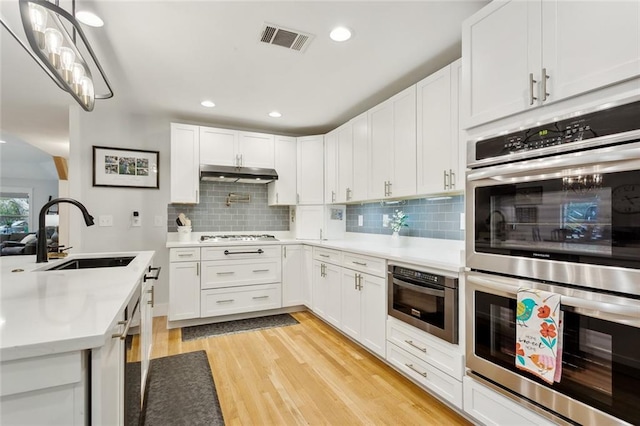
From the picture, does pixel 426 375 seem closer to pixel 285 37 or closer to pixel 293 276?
pixel 293 276

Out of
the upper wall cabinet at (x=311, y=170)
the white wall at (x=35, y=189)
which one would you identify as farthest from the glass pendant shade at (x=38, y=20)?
the white wall at (x=35, y=189)

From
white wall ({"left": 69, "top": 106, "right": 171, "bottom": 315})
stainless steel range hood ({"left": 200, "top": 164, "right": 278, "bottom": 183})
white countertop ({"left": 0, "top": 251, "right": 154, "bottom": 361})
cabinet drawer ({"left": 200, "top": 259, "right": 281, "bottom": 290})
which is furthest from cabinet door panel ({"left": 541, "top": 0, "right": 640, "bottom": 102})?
white wall ({"left": 69, "top": 106, "right": 171, "bottom": 315})

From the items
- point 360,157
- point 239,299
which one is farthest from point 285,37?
point 239,299

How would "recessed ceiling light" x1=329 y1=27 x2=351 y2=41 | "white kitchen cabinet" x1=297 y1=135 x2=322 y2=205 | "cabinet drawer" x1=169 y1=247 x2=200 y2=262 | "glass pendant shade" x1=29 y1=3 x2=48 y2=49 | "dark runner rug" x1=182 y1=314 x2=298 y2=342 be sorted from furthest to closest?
"white kitchen cabinet" x1=297 y1=135 x2=322 y2=205
"cabinet drawer" x1=169 y1=247 x2=200 y2=262
"dark runner rug" x1=182 y1=314 x2=298 y2=342
"recessed ceiling light" x1=329 y1=27 x2=351 y2=41
"glass pendant shade" x1=29 y1=3 x2=48 y2=49

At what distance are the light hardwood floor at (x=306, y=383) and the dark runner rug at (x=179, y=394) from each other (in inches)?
2.9

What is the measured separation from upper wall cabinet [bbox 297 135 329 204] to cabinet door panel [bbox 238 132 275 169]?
41cm

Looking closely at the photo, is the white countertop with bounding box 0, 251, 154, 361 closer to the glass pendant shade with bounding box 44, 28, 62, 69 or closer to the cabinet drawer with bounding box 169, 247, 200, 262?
the glass pendant shade with bounding box 44, 28, 62, 69

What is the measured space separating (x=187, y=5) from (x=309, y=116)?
2118 mm

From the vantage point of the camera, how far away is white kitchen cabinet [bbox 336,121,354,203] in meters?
3.54

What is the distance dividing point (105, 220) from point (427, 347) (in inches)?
148

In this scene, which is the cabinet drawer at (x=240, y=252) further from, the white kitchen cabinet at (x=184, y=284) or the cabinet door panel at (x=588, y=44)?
the cabinet door panel at (x=588, y=44)

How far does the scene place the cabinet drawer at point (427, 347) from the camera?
6.13ft

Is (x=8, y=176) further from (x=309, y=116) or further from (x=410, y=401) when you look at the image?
(x=410, y=401)

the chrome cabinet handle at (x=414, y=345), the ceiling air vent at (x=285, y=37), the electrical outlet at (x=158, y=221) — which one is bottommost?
the chrome cabinet handle at (x=414, y=345)
